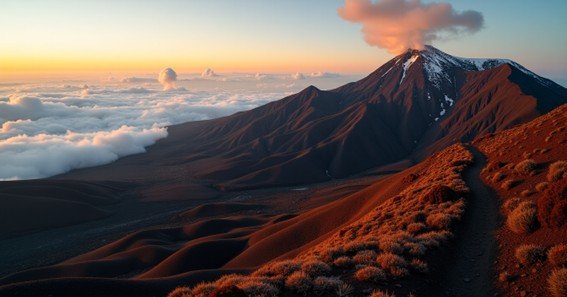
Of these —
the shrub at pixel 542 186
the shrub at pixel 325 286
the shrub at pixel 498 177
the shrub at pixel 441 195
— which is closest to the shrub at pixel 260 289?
the shrub at pixel 325 286

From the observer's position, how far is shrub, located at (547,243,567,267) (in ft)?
34.0

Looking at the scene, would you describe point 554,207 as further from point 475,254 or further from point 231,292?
point 231,292

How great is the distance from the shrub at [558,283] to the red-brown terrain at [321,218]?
21.0 inches

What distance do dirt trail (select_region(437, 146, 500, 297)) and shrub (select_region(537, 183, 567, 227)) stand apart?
2169 mm

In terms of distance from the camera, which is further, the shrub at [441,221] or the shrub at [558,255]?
the shrub at [441,221]

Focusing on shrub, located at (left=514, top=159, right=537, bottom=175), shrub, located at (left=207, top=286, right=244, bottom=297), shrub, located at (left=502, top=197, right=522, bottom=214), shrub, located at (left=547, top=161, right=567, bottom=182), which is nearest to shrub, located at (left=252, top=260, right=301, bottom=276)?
shrub, located at (left=207, top=286, right=244, bottom=297)

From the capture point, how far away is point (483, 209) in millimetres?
19703

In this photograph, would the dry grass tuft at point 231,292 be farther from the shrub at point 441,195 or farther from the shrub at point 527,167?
the shrub at point 527,167

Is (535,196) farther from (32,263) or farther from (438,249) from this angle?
(32,263)

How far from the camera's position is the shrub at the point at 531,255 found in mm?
11320

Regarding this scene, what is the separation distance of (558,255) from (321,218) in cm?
3902

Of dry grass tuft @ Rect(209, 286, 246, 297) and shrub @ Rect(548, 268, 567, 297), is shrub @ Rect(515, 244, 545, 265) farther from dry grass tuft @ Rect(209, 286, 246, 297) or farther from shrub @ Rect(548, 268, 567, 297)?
dry grass tuft @ Rect(209, 286, 246, 297)

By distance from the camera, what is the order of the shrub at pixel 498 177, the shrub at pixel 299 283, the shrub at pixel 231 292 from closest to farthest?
the shrub at pixel 231 292
the shrub at pixel 299 283
the shrub at pixel 498 177

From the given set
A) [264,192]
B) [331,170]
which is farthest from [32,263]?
[331,170]
